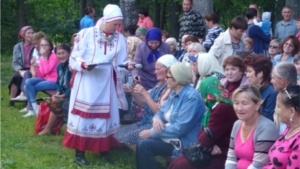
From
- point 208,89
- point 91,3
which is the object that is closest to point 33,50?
point 208,89

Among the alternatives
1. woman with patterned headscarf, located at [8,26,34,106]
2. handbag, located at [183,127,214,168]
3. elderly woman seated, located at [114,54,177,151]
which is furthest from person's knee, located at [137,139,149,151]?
woman with patterned headscarf, located at [8,26,34,106]

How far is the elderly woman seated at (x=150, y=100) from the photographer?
23.4 ft

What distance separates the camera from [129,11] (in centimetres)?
1390

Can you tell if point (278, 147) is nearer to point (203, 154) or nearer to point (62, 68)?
point (203, 154)

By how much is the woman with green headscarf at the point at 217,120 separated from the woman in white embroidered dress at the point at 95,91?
78.5 inches

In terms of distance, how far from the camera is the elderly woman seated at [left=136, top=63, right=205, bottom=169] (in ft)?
21.0

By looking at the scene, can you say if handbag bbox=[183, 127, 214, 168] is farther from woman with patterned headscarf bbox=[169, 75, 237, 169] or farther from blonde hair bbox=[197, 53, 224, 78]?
blonde hair bbox=[197, 53, 224, 78]

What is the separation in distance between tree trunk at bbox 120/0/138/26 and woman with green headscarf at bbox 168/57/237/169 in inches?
320

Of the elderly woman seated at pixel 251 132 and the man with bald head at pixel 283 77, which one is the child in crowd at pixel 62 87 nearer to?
the man with bald head at pixel 283 77

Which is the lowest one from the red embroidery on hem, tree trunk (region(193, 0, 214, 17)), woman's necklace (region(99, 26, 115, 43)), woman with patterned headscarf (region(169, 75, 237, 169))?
the red embroidery on hem

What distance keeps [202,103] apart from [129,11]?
7.76 meters

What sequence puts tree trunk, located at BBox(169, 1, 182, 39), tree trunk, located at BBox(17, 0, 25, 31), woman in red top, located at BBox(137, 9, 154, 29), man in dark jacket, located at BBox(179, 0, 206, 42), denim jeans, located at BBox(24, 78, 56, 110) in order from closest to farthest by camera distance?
denim jeans, located at BBox(24, 78, 56, 110), man in dark jacket, located at BBox(179, 0, 206, 42), woman in red top, located at BBox(137, 9, 154, 29), tree trunk, located at BBox(169, 1, 182, 39), tree trunk, located at BBox(17, 0, 25, 31)

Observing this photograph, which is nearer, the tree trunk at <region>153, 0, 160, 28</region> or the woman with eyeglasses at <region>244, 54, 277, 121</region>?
the woman with eyeglasses at <region>244, 54, 277, 121</region>

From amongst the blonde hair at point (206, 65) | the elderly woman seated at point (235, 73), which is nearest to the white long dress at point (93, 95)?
the blonde hair at point (206, 65)
